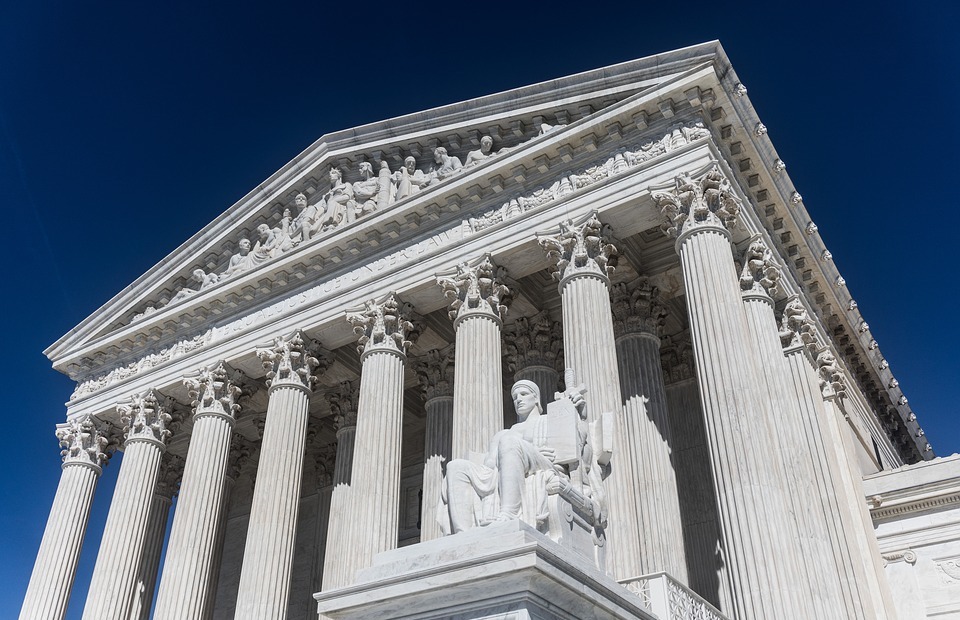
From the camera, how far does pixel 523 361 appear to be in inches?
1030

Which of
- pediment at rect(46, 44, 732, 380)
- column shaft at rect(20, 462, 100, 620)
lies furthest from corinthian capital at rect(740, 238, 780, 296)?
column shaft at rect(20, 462, 100, 620)

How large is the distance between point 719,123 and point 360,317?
10.9m

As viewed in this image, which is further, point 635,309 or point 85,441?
point 85,441

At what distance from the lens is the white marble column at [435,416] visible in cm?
2489

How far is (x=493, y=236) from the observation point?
23.3 metres

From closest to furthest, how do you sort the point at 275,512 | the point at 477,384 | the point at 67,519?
the point at 477,384 < the point at 275,512 < the point at 67,519

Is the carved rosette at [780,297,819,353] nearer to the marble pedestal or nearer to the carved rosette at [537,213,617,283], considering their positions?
the carved rosette at [537,213,617,283]

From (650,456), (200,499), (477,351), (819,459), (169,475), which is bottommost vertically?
(650,456)

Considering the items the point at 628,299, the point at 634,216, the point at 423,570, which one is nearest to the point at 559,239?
the point at 634,216

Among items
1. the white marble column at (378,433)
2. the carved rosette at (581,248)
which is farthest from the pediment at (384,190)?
the white marble column at (378,433)

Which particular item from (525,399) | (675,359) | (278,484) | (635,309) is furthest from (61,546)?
(525,399)

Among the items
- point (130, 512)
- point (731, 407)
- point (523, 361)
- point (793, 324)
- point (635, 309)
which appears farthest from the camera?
point (130, 512)

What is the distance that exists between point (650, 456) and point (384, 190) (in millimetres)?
11177

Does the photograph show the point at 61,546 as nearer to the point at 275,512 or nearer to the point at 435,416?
the point at 275,512
